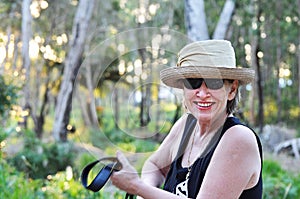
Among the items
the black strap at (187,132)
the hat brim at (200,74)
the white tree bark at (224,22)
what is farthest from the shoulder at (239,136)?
the white tree bark at (224,22)

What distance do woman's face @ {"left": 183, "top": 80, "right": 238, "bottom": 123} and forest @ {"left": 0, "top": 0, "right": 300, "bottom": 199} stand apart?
121mm

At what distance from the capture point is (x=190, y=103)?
195 centimetres

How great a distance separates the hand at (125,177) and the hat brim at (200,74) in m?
0.47

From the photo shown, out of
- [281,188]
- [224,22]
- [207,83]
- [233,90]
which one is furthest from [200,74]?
[224,22]

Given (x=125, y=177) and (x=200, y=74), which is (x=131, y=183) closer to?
(x=125, y=177)

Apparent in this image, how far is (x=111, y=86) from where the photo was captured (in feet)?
7.02

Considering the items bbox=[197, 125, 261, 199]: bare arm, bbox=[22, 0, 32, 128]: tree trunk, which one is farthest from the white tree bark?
bbox=[197, 125, 261, 199]: bare arm

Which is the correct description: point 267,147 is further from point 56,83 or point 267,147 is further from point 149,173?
point 149,173

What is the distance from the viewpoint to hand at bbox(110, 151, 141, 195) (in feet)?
5.16

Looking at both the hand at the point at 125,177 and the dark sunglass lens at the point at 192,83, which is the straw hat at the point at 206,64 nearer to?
the dark sunglass lens at the point at 192,83

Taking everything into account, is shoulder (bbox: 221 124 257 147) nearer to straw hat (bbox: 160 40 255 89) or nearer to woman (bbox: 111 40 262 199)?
woman (bbox: 111 40 262 199)

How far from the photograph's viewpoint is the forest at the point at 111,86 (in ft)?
6.10

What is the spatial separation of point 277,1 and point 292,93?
11.9 metres

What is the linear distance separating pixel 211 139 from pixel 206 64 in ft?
0.99
